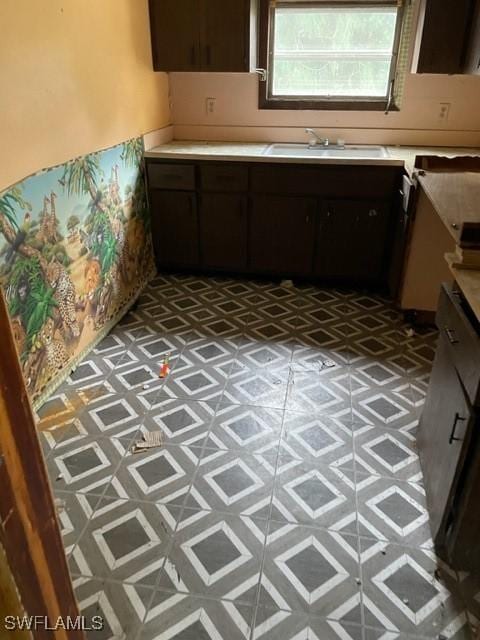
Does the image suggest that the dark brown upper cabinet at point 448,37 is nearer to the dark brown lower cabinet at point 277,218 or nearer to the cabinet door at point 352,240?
the dark brown lower cabinet at point 277,218

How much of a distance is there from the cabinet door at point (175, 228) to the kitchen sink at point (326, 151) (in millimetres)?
655

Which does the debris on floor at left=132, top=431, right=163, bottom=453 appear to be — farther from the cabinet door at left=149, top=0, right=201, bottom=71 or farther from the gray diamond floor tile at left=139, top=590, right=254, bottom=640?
the cabinet door at left=149, top=0, right=201, bottom=71

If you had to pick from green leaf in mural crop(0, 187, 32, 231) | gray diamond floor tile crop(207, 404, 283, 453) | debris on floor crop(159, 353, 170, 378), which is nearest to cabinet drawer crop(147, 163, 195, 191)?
debris on floor crop(159, 353, 170, 378)

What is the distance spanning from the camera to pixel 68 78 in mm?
2195

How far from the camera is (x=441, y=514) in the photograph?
150 cm

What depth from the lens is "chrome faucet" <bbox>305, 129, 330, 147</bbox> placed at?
3.38 m

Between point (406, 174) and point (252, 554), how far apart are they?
7.37 feet

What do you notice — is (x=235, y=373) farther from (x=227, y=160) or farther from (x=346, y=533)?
(x=227, y=160)

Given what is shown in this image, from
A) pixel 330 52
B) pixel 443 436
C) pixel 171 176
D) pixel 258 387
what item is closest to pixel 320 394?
pixel 258 387

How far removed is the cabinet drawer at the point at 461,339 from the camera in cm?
128

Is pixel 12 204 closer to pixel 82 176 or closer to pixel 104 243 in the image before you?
pixel 82 176

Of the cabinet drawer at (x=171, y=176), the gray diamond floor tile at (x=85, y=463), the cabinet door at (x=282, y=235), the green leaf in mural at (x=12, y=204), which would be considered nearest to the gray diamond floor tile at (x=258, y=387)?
the gray diamond floor tile at (x=85, y=463)

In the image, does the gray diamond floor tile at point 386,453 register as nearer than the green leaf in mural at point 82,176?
Yes

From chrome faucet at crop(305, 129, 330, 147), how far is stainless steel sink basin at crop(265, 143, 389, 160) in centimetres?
3
